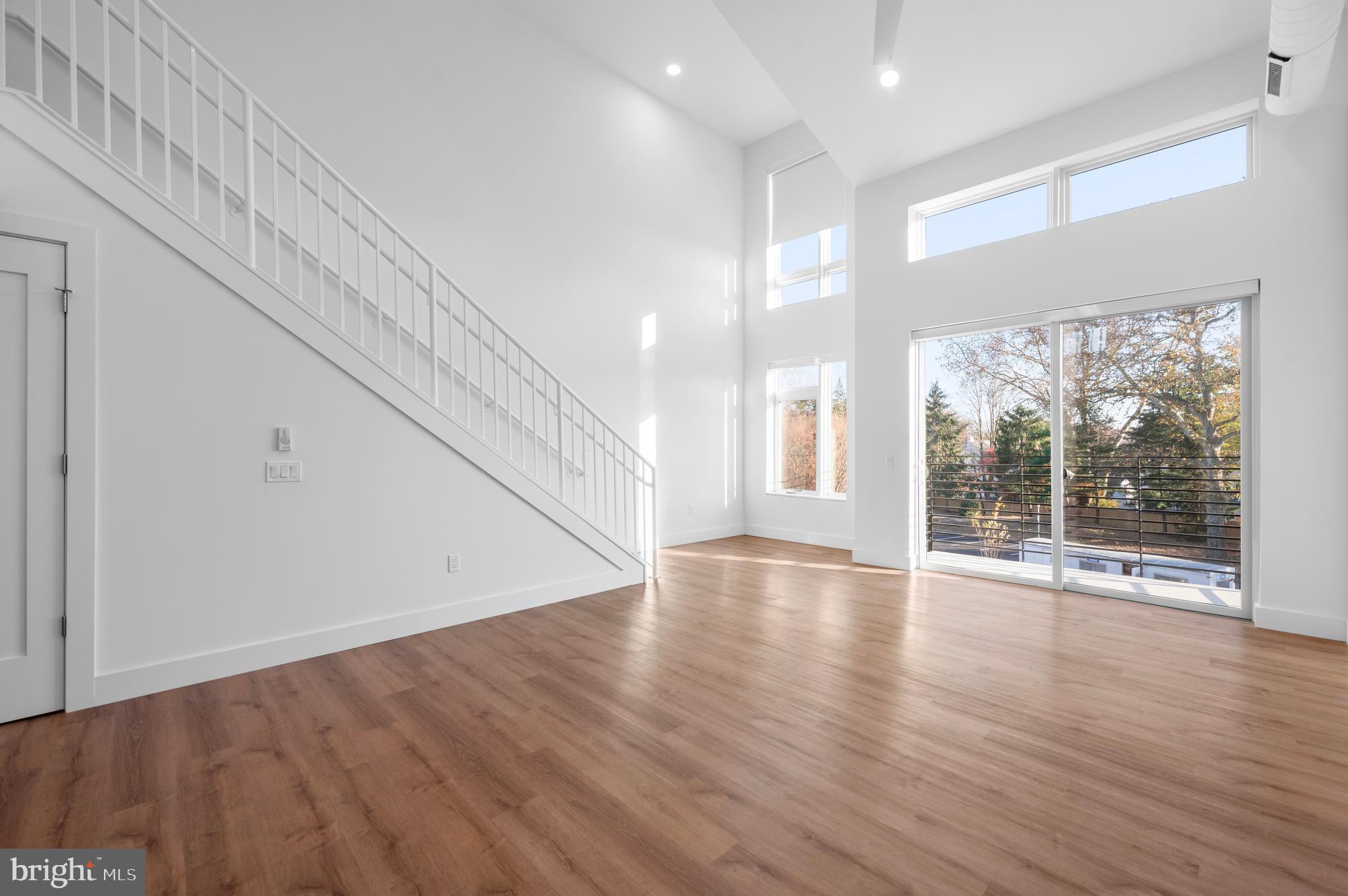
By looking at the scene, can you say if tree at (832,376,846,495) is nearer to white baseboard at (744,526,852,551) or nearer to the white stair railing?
white baseboard at (744,526,852,551)

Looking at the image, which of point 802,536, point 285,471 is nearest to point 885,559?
point 802,536

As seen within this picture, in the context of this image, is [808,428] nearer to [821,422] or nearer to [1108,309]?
[821,422]

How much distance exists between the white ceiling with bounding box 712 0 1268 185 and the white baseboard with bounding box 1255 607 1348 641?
376cm

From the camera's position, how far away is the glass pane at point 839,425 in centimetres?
695

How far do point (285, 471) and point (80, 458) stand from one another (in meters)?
0.81

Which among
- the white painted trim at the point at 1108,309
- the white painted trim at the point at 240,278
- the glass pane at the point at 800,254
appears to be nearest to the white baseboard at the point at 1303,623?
the white painted trim at the point at 1108,309

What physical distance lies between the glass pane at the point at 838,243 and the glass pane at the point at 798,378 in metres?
1.31

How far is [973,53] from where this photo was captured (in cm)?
404

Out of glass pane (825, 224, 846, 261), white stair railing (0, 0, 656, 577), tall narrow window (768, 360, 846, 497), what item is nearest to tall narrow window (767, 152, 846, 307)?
glass pane (825, 224, 846, 261)

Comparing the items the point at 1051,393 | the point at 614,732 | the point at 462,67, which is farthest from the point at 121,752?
the point at 1051,393

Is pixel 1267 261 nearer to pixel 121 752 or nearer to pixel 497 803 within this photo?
pixel 497 803

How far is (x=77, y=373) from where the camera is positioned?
2.71 metres

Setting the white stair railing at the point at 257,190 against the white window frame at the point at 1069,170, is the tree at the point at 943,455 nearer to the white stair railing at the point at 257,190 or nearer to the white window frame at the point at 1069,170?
the white window frame at the point at 1069,170

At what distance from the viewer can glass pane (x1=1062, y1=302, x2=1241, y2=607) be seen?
4.09 meters
